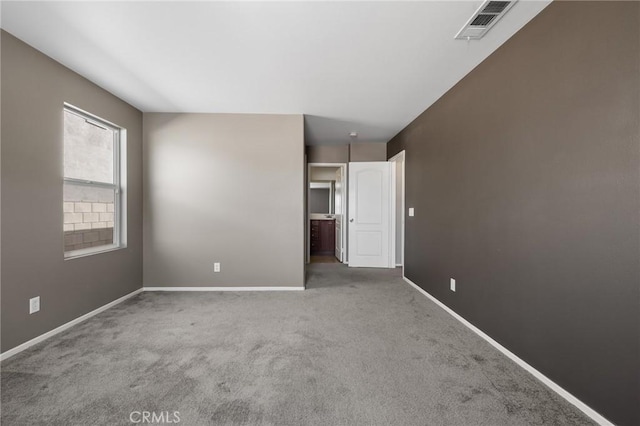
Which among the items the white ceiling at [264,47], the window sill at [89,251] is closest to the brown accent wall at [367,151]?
the white ceiling at [264,47]

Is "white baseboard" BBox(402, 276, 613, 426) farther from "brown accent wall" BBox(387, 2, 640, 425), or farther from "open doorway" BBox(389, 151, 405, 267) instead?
"open doorway" BBox(389, 151, 405, 267)

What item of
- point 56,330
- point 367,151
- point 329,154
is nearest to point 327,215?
point 329,154

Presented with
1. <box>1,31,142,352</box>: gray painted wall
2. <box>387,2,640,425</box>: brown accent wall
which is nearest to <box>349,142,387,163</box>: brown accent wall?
<box>387,2,640,425</box>: brown accent wall

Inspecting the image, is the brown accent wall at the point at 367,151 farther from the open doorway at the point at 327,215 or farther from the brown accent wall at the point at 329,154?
the open doorway at the point at 327,215

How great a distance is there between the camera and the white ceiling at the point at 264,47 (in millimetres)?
1736

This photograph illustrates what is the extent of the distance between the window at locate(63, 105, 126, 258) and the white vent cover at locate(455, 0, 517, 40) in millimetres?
3589

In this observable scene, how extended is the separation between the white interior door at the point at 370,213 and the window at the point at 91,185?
11.9 ft

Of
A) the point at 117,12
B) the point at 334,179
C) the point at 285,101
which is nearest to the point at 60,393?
the point at 117,12

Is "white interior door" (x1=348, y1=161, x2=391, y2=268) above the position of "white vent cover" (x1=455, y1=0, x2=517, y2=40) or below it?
below

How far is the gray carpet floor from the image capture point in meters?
1.44

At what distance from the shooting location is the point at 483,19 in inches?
70.6

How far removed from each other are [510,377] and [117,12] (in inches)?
143

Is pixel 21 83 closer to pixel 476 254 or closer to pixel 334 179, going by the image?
pixel 476 254

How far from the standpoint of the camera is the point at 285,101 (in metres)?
3.21
